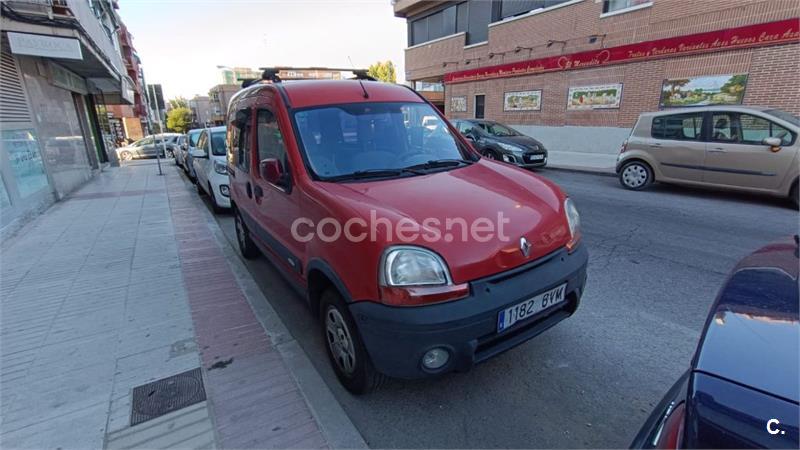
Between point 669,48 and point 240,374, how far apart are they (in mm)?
14690

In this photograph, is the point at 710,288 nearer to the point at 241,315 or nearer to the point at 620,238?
the point at 620,238

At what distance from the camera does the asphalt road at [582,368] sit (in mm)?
2148

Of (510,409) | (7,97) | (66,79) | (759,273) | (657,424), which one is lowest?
(510,409)

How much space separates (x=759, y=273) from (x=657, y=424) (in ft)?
3.44

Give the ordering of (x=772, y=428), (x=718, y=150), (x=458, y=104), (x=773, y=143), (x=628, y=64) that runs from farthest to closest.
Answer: (x=458, y=104) → (x=628, y=64) → (x=718, y=150) → (x=773, y=143) → (x=772, y=428)

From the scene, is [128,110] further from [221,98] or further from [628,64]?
[628,64]

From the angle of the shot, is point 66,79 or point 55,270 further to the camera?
point 66,79

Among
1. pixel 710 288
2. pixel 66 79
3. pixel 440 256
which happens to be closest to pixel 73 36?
pixel 66 79

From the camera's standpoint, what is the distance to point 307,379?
2.58 metres

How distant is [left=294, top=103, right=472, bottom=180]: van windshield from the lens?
2.79 m

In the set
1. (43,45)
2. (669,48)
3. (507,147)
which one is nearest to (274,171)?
(43,45)

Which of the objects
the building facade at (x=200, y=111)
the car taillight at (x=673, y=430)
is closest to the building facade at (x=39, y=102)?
the car taillight at (x=673, y=430)

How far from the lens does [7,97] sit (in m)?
7.02

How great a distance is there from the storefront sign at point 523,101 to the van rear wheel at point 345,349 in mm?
16034
